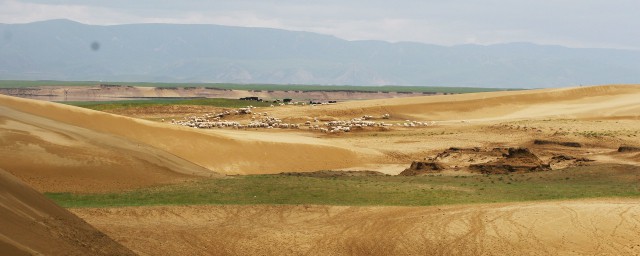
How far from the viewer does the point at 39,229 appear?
14.1 metres

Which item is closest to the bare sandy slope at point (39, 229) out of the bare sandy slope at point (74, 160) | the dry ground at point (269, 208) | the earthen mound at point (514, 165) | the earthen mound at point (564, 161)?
the dry ground at point (269, 208)

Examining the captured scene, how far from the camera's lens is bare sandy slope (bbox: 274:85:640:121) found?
80500mm

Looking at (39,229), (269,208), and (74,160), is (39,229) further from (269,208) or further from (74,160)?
(74,160)

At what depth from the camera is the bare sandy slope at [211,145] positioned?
40.1m

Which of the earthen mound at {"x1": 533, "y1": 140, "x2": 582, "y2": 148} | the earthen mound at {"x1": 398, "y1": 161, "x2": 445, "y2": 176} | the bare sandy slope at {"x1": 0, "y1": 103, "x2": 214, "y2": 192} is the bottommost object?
the earthen mound at {"x1": 533, "y1": 140, "x2": 582, "y2": 148}

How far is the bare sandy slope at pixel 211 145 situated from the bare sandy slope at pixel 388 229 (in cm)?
1495

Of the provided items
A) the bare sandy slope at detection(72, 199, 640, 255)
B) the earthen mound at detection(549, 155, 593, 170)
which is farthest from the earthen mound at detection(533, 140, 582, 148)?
the bare sandy slope at detection(72, 199, 640, 255)

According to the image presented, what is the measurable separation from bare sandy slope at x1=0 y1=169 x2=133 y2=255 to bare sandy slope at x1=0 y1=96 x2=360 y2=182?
2171 centimetres

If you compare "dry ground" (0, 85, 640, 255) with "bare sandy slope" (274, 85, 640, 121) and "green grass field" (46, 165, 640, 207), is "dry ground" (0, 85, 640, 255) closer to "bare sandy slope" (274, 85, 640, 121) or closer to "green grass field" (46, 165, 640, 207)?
"green grass field" (46, 165, 640, 207)

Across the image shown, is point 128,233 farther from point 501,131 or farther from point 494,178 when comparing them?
point 501,131

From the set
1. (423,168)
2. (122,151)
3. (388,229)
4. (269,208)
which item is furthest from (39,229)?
(423,168)

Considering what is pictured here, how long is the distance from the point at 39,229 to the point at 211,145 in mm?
29681

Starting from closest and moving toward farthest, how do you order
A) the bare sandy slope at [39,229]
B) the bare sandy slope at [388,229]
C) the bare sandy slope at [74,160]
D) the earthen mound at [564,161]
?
the bare sandy slope at [39,229] < the bare sandy slope at [388,229] < the bare sandy slope at [74,160] < the earthen mound at [564,161]

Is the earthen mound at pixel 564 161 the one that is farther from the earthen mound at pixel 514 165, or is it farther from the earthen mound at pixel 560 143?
the earthen mound at pixel 560 143
